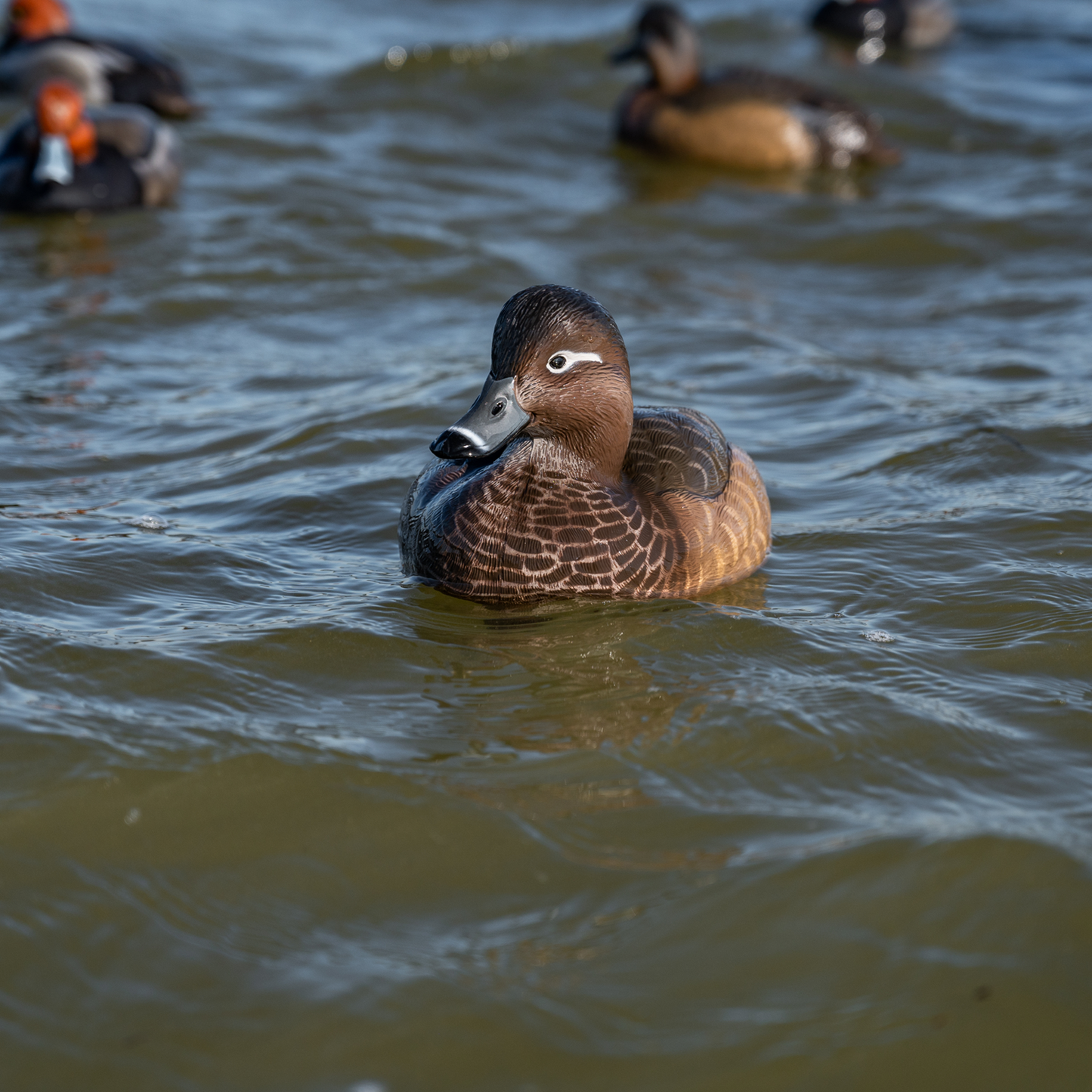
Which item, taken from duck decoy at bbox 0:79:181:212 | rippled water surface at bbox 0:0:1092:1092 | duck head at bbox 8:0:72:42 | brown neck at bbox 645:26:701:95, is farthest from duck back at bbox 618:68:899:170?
duck head at bbox 8:0:72:42

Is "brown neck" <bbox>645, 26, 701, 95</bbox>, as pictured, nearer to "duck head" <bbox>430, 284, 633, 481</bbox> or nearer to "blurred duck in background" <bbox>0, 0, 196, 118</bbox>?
"blurred duck in background" <bbox>0, 0, 196, 118</bbox>

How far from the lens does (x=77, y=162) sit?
1236 cm

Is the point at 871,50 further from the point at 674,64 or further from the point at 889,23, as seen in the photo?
the point at 674,64

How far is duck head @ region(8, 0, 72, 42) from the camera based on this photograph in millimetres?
15516

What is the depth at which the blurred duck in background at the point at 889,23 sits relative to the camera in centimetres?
1895

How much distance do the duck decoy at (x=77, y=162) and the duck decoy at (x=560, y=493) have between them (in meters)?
7.53

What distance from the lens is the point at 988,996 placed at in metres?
3.64

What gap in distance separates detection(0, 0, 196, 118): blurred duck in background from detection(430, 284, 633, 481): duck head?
10671mm

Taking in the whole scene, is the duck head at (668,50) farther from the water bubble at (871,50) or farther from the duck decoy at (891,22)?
the duck decoy at (891,22)

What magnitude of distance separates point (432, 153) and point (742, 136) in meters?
3.02

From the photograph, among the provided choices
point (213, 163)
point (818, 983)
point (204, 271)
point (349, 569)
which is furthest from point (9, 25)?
point (818, 983)

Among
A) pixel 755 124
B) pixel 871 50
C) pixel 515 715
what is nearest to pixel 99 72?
pixel 755 124

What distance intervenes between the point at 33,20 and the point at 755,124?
7.70 meters

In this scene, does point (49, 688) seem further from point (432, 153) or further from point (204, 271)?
point (432, 153)
